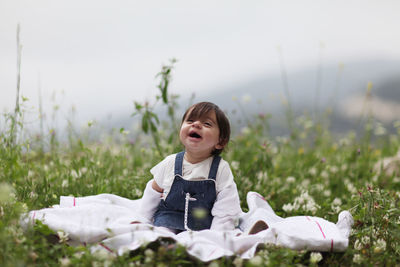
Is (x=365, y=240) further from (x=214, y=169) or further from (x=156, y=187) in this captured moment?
(x=156, y=187)

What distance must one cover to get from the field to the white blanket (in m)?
0.07

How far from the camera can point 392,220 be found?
2828mm

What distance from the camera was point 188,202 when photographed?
280cm

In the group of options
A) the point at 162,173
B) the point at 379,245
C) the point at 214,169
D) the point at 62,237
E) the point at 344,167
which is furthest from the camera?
the point at 344,167

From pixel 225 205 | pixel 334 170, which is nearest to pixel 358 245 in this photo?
pixel 225 205

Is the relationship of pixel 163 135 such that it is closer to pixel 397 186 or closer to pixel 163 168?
pixel 163 168

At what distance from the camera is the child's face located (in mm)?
2738

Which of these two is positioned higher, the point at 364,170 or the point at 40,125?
the point at 40,125

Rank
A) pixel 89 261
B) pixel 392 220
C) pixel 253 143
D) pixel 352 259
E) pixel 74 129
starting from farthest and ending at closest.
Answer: pixel 253 143 < pixel 74 129 < pixel 392 220 < pixel 352 259 < pixel 89 261

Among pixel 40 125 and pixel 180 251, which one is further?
pixel 40 125

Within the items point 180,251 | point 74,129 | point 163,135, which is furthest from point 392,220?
point 74,129

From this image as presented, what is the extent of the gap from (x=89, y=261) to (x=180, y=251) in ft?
1.63

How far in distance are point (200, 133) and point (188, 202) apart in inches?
19.5

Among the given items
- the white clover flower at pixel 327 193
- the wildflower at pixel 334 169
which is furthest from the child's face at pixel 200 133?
the wildflower at pixel 334 169
